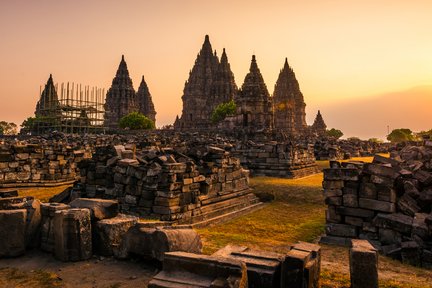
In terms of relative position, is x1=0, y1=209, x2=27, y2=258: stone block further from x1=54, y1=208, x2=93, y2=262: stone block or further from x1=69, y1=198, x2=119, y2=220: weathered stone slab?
x1=69, y1=198, x2=119, y2=220: weathered stone slab

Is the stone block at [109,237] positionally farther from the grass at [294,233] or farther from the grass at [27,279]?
the grass at [294,233]

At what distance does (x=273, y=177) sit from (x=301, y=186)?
4.41m

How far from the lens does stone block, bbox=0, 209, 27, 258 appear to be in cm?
522

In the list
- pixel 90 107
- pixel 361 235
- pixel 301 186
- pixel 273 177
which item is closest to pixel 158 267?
pixel 361 235

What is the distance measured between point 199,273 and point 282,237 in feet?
16.6

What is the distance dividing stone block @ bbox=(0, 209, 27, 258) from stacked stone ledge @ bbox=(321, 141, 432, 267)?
6.64 m

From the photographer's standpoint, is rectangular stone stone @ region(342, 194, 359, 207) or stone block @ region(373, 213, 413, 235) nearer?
stone block @ region(373, 213, 413, 235)

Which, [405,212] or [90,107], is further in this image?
[90,107]

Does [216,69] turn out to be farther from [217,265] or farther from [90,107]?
[217,265]

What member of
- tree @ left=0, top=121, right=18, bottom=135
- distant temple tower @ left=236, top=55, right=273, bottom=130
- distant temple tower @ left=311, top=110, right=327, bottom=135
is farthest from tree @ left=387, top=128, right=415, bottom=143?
tree @ left=0, top=121, right=18, bottom=135

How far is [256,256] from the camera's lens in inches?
170

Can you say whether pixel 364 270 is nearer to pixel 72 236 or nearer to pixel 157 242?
pixel 157 242

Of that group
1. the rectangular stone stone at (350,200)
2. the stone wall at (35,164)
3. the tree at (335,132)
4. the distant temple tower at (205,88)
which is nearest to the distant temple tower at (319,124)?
the distant temple tower at (205,88)

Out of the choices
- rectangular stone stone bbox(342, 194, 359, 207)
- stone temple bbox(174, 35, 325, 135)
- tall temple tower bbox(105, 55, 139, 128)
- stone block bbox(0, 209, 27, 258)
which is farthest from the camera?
tall temple tower bbox(105, 55, 139, 128)
